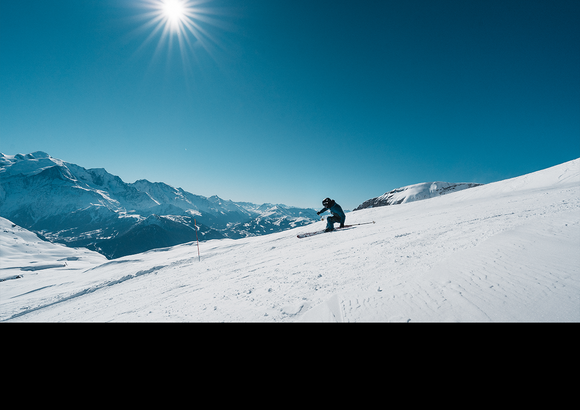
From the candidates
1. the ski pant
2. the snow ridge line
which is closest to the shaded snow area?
the snow ridge line

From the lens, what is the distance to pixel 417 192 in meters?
111

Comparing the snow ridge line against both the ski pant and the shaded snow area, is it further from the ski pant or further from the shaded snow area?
the ski pant

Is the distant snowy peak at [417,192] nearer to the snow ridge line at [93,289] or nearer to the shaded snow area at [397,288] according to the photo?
the shaded snow area at [397,288]

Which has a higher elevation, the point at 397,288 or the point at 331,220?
the point at 331,220

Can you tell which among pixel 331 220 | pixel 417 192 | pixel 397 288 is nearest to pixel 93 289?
pixel 397 288

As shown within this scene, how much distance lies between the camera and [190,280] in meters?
6.37

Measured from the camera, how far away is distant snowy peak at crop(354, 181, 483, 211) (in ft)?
351

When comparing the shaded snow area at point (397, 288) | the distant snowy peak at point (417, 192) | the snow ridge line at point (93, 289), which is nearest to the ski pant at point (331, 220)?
the shaded snow area at point (397, 288)

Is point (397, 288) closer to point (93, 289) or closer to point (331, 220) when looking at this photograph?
point (331, 220)

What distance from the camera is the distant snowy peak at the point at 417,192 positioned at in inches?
4208

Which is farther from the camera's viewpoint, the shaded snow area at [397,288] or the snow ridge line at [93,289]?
the snow ridge line at [93,289]

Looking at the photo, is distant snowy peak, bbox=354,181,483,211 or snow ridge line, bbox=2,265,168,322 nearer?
snow ridge line, bbox=2,265,168,322
